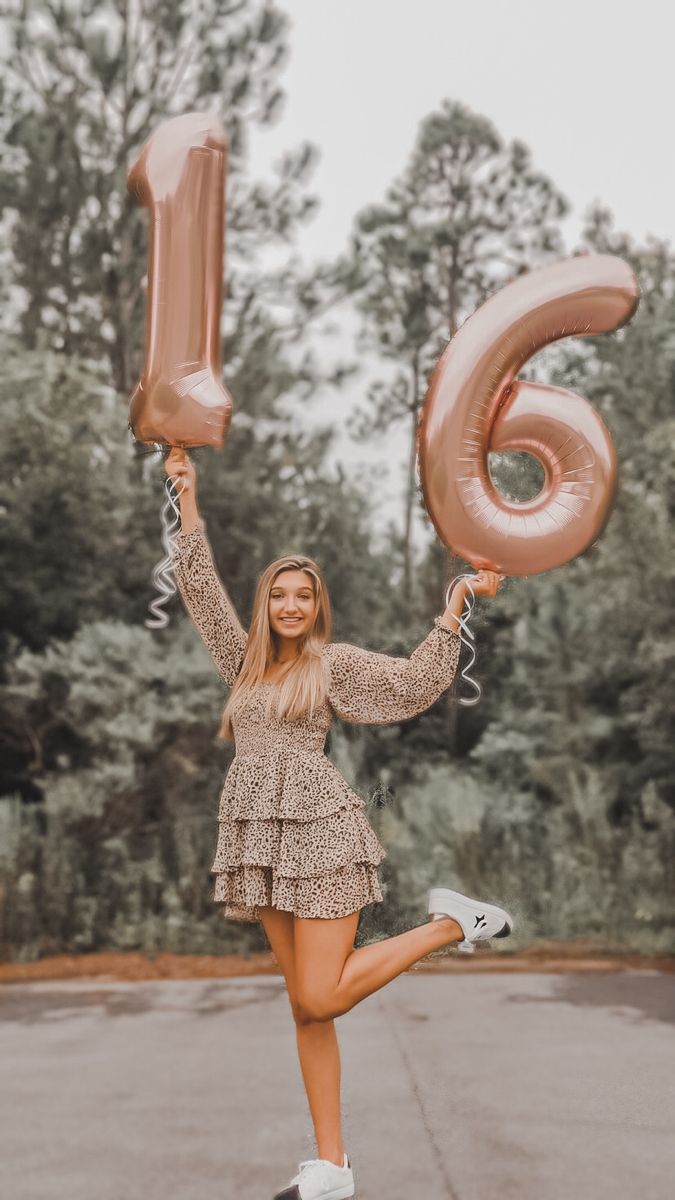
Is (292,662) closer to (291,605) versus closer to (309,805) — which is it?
(291,605)

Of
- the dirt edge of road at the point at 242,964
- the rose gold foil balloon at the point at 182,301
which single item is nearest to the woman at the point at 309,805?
the rose gold foil balloon at the point at 182,301


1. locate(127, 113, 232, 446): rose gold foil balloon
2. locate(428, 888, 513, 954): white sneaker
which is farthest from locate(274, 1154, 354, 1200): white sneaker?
locate(127, 113, 232, 446): rose gold foil balloon

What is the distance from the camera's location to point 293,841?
267 cm

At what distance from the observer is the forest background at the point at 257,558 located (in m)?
7.05

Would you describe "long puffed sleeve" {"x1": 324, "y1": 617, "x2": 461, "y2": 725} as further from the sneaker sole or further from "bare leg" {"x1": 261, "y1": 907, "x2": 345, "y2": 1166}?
the sneaker sole

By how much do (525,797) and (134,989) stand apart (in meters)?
3.20

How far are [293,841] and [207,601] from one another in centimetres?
63

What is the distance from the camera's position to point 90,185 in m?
9.01

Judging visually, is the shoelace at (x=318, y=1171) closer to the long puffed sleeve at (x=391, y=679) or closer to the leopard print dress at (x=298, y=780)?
the leopard print dress at (x=298, y=780)

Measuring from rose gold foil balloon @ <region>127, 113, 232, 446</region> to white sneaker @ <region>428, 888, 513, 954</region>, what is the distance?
1.24 meters

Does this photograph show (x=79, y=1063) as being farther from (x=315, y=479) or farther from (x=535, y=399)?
(x=315, y=479)

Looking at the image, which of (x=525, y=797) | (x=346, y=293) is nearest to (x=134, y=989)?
(x=525, y=797)

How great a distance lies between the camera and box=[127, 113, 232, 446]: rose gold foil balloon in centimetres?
290

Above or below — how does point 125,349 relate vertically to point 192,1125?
above
